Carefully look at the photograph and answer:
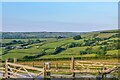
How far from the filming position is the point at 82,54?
2955 cm

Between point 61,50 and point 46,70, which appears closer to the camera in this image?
point 46,70

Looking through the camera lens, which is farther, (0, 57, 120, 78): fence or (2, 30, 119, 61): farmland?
(2, 30, 119, 61): farmland

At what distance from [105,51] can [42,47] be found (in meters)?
7.76

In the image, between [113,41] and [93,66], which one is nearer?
[93,66]

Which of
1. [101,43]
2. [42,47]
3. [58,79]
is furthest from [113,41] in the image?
[58,79]

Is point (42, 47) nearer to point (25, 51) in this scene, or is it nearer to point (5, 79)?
point (25, 51)

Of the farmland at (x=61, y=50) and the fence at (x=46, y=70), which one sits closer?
the fence at (x=46, y=70)

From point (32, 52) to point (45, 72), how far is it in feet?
59.6

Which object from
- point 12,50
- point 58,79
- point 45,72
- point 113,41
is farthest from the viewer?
point 113,41

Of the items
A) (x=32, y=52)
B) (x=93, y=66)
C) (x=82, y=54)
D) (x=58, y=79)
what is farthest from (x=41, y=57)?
(x=58, y=79)

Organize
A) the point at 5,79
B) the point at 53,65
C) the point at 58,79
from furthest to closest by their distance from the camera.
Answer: the point at 53,65, the point at 5,79, the point at 58,79

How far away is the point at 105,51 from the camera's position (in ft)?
98.1

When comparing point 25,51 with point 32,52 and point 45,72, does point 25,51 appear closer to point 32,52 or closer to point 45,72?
point 32,52

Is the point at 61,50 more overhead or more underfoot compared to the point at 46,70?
more overhead
